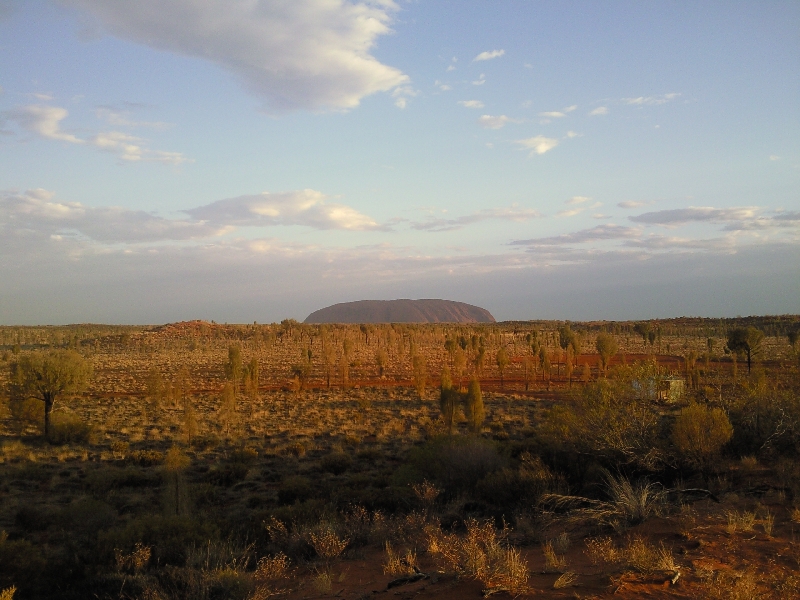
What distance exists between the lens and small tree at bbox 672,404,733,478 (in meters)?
11.6

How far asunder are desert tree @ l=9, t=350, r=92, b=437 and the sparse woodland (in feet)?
0.32

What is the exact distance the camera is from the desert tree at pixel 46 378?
22781mm

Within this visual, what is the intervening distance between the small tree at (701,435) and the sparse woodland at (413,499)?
0.04m

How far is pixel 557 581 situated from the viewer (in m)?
5.50

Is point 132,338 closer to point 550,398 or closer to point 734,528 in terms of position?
point 550,398

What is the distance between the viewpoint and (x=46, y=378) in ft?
75.0

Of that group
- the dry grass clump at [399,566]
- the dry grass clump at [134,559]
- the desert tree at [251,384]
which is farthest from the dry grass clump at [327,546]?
the desert tree at [251,384]

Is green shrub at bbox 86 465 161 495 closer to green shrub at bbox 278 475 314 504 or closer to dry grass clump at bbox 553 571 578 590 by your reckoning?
green shrub at bbox 278 475 314 504

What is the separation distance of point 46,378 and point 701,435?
2493 centimetres

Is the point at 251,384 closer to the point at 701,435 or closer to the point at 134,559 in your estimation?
the point at 134,559

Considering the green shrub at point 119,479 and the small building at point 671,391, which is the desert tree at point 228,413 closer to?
the green shrub at point 119,479

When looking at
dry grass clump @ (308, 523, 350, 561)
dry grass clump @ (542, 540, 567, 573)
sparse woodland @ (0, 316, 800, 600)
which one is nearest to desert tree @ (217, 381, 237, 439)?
sparse woodland @ (0, 316, 800, 600)

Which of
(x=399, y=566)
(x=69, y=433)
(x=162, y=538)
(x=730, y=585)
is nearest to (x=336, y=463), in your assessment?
(x=162, y=538)

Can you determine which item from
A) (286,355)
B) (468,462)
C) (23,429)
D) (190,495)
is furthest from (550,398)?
(286,355)
